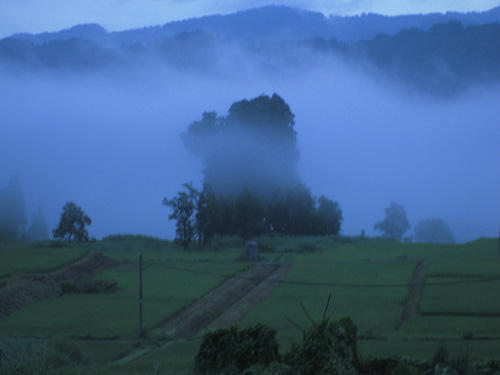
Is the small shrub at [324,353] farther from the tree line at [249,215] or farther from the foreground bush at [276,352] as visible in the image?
the tree line at [249,215]

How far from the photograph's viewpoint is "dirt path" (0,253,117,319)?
2816 cm

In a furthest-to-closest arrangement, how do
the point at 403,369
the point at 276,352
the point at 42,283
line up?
the point at 42,283 < the point at 276,352 < the point at 403,369

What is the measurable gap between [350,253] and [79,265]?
20.9 m

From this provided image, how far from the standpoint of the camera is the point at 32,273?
3362 centimetres

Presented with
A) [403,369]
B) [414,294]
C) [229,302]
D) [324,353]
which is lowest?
[229,302]

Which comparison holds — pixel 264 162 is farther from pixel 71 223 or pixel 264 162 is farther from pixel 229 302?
pixel 229 302

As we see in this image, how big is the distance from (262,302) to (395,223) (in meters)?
52.2

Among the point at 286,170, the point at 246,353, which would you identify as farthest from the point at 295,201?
the point at 246,353

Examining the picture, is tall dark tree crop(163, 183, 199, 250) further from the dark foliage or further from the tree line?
the dark foliage

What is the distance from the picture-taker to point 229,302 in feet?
99.9

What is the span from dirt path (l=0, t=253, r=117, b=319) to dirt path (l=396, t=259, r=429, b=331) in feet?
57.5

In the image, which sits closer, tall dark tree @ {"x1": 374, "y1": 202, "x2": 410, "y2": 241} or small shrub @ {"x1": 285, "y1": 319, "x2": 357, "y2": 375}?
small shrub @ {"x1": 285, "y1": 319, "x2": 357, "y2": 375}

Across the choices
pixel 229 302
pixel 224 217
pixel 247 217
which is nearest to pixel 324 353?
pixel 229 302

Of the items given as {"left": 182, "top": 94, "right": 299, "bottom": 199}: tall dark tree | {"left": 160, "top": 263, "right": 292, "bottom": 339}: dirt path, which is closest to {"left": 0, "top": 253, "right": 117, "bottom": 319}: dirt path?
{"left": 160, "top": 263, "right": 292, "bottom": 339}: dirt path
